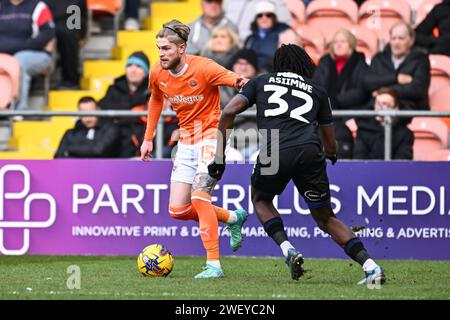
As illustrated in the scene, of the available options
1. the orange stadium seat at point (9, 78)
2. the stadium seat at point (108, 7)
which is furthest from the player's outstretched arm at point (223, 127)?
the stadium seat at point (108, 7)

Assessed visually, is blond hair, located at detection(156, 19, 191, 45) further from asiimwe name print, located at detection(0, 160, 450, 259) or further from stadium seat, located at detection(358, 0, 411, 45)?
stadium seat, located at detection(358, 0, 411, 45)

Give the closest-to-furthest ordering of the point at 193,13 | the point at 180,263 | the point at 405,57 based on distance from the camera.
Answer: the point at 180,263 → the point at 405,57 → the point at 193,13

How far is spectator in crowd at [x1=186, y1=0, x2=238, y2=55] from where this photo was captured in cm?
Result: 1562

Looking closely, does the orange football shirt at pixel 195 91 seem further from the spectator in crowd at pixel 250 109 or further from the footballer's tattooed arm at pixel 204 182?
the spectator in crowd at pixel 250 109

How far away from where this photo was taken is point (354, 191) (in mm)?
12547

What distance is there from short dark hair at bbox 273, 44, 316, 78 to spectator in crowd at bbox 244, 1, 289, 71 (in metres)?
5.63

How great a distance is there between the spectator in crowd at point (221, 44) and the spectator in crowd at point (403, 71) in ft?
5.68

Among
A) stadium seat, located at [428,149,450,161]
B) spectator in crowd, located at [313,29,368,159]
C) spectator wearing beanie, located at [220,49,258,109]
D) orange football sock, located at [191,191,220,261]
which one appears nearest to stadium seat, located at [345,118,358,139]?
spectator in crowd, located at [313,29,368,159]

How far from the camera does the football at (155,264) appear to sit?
10164mm

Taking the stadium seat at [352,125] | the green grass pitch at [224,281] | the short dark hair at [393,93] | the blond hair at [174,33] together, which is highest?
the blond hair at [174,33]

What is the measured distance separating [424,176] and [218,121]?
2.98 meters

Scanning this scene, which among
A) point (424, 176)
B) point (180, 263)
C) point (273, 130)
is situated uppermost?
point (273, 130)
